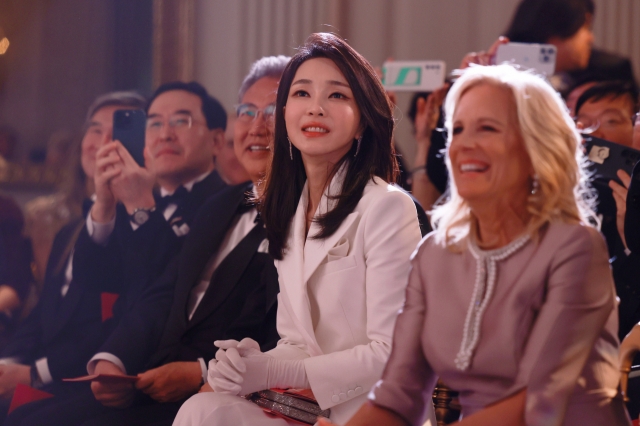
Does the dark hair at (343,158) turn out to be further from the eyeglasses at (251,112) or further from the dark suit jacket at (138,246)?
the dark suit jacket at (138,246)

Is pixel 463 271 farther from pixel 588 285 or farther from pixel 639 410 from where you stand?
pixel 639 410

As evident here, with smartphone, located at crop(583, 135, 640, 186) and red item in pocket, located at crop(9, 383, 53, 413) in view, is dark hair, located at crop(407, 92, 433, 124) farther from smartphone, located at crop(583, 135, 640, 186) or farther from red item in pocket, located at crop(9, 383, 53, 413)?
red item in pocket, located at crop(9, 383, 53, 413)

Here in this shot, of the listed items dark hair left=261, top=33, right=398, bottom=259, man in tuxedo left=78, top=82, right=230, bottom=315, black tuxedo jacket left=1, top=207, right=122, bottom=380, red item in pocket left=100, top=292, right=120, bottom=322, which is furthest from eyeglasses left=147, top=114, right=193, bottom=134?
dark hair left=261, top=33, right=398, bottom=259

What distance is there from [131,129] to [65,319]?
2.63 ft

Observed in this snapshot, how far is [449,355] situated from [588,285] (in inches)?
9.7

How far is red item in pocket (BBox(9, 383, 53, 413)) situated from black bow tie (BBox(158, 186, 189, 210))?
842mm

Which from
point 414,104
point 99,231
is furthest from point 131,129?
point 414,104

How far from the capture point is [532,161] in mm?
1097

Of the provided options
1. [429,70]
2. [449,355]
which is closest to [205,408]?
[449,355]

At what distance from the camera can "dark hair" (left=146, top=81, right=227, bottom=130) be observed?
285 centimetres

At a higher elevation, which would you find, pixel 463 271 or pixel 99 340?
pixel 463 271

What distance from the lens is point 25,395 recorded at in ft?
8.63

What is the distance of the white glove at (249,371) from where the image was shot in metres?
1.50

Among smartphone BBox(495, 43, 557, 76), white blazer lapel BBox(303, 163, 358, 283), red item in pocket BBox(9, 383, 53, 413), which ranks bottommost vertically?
red item in pocket BBox(9, 383, 53, 413)
